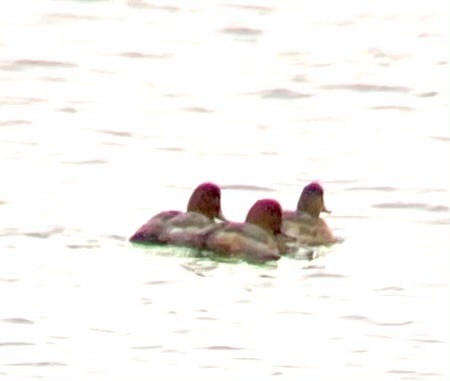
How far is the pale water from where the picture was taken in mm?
10469

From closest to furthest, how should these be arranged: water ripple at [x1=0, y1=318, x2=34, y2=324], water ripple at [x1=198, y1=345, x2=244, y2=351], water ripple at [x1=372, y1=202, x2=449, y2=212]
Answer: water ripple at [x1=198, y1=345, x2=244, y2=351], water ripple at [x1=0, y1=318, x2=34, y2=324], water ripple at [x1=372, y1=202, x2=449, y2=212]

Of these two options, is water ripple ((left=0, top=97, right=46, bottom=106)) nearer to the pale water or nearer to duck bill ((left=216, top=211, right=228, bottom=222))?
the pale water

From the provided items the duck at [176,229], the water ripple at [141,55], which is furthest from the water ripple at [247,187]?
the water ripple at [141,55]

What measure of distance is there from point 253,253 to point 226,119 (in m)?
3.77

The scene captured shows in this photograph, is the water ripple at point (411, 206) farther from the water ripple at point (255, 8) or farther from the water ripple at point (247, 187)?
the water ripple at point (255, 8)

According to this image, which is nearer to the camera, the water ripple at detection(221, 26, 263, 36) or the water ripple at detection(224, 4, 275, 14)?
the water ripple at detection(221, 26, 263, 36)

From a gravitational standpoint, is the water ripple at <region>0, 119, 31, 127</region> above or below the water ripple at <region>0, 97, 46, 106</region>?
below

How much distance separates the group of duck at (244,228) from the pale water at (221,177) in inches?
3.4

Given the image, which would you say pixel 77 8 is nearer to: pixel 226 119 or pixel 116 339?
pixel 226 119

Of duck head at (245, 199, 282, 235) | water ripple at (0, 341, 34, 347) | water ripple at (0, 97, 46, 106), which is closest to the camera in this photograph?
water ripple at (0, 341, 34, 347)

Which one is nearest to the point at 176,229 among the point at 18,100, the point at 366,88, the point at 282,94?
the point at 18,100

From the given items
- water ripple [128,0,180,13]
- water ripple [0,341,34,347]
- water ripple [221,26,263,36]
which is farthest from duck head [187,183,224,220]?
water ripple [128,0,180,13]

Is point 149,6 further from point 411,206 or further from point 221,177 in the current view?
point 411,206

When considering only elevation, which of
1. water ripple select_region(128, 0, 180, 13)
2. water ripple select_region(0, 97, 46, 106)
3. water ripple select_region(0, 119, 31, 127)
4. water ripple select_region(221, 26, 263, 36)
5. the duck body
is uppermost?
water ripple select_region(128, 0, 180, 13)
